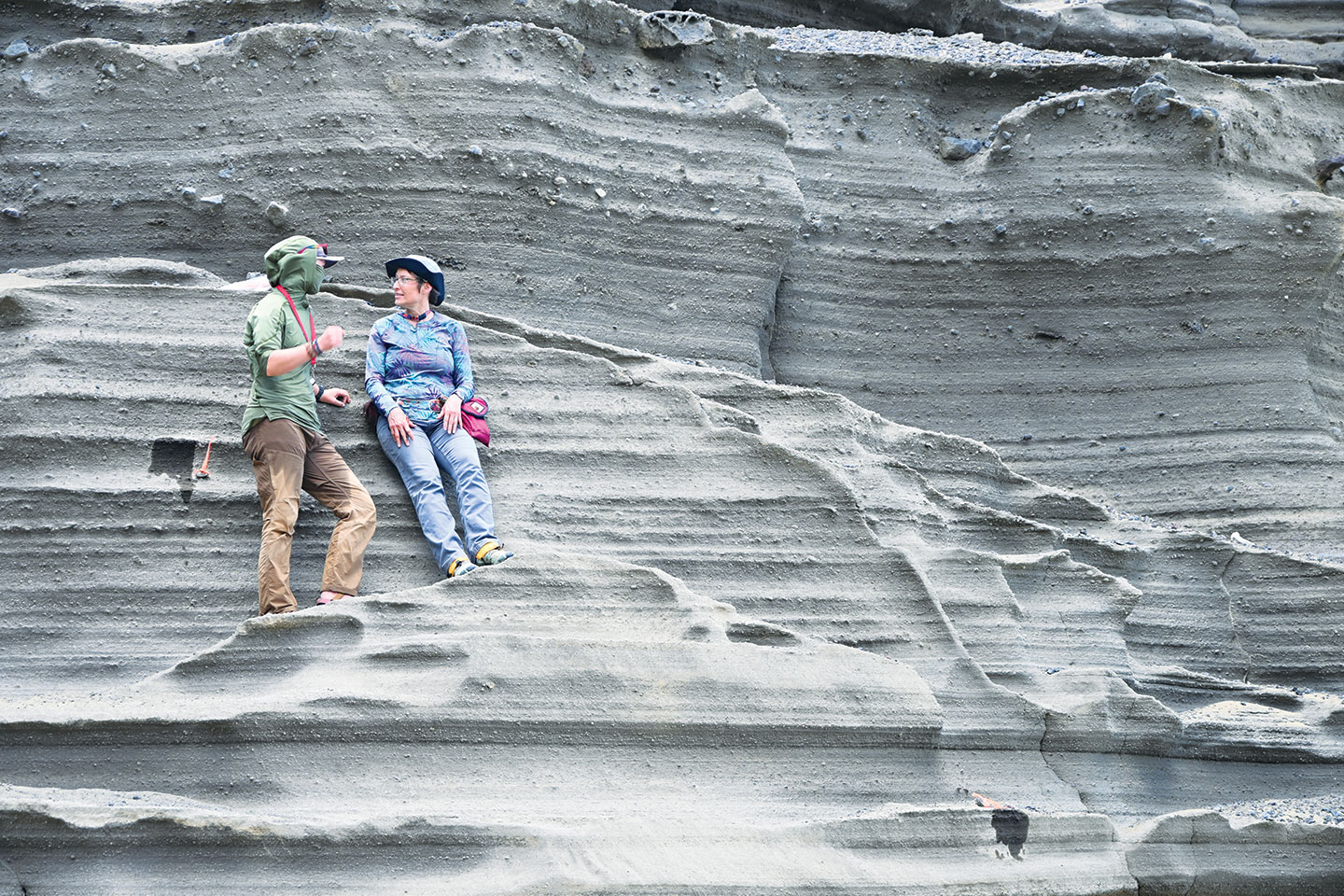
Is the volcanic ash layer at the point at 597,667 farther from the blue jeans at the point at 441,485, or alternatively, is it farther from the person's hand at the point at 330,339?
the person's hand at the point at 330,339

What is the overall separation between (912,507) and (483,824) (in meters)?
3.27

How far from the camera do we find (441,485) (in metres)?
7.18

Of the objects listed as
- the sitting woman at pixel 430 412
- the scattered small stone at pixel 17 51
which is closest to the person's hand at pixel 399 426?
the sitting woman at pixel 430 412

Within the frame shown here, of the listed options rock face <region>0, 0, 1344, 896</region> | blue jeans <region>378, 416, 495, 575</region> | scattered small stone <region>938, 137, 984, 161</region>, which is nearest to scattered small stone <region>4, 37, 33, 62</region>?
rock face <region>0, 0, 1344, 896</region>

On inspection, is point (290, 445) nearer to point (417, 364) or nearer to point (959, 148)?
point (417, 364)

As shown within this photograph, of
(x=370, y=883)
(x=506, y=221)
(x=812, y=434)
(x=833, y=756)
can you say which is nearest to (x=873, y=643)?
(x=833, y=756)

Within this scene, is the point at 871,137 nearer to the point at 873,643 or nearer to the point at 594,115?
the point at 594,115

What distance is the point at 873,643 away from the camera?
7.47m

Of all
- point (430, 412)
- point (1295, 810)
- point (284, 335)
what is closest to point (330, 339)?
point (284, 335)

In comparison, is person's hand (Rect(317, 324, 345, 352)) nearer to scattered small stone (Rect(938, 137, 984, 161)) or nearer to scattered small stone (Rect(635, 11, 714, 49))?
scattered small stone (Rect(635, 11, 714, 49))

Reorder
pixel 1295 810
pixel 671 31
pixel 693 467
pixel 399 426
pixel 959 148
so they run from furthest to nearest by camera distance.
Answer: pixel 959 148, pixel 671 31, pixel 1295 810, pixel 693 467, pixel 399 426

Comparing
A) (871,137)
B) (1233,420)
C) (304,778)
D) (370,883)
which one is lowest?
(370,883)

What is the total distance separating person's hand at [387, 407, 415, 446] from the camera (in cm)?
711

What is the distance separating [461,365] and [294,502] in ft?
4.16
